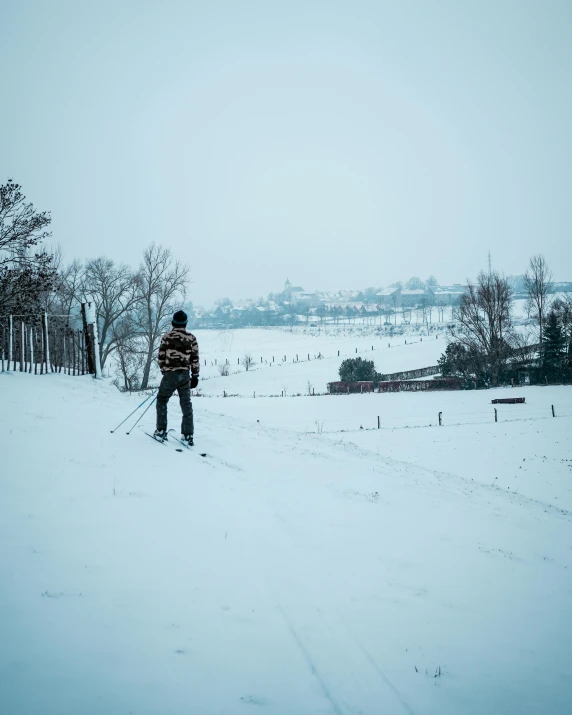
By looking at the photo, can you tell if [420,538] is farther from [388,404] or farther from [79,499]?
[388,404]

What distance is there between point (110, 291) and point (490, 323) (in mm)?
35687

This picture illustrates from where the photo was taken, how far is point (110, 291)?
3600 centimetres

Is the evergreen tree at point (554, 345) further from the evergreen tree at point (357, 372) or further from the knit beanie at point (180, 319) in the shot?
the knit beanie at point (180, 319)

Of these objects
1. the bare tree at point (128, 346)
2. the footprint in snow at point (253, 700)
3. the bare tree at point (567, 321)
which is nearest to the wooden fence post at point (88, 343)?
the footprint in snow at point (253, 700)

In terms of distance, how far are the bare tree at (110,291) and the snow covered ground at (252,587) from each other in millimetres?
28530

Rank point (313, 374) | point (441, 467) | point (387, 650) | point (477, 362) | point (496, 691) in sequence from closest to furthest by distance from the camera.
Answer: point (496, 691) → point (387, 650) → point (441, 467) → point (477, 362) → point (313, 374)

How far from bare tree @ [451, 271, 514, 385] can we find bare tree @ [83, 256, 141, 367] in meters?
30.3

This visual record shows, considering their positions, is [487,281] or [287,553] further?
[487,281]

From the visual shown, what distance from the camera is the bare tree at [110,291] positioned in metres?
34.5

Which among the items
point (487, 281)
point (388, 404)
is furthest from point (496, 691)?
point (487, 281)

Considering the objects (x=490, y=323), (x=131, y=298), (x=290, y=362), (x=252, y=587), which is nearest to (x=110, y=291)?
(x=131, y=298)

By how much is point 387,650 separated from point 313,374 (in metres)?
44.2


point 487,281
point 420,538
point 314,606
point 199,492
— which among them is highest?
point 487,281

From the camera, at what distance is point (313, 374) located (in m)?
47.2
